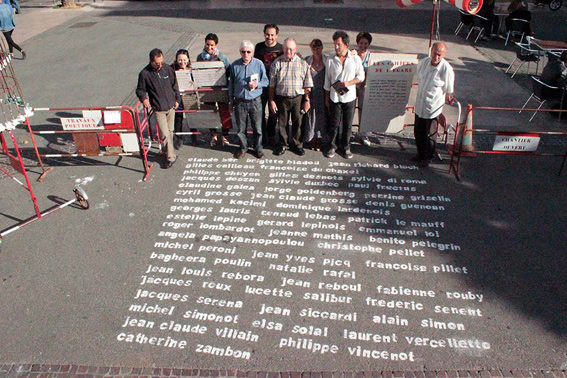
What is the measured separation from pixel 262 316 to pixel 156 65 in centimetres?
441

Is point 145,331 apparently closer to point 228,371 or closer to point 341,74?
point 228,371

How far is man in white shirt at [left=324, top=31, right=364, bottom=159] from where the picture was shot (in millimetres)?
7070

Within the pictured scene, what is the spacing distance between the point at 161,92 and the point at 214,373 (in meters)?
4.66

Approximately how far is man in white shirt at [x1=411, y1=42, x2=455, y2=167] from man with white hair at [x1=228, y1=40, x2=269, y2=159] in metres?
2.59

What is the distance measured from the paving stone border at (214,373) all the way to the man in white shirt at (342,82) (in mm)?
4453

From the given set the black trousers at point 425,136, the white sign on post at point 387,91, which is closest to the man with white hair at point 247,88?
the white sign on post at point 387,91

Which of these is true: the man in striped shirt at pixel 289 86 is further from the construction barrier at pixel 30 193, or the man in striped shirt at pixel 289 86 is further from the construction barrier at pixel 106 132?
the construction barrier at pixel 30 193

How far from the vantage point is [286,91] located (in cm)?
727

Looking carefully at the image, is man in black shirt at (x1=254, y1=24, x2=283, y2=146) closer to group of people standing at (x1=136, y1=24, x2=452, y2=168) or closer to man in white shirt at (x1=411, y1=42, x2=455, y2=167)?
group of people standing at (x1=136, y1=24, x2=452, y2=168)

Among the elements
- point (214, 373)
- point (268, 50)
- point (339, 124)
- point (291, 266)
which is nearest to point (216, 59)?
point (268, 50)

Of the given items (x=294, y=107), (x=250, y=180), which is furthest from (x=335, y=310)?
(x=294, y=107)

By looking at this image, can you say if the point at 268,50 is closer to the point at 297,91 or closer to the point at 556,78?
the point at 297,91

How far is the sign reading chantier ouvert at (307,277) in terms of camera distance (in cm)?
452

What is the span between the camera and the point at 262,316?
4840mm
